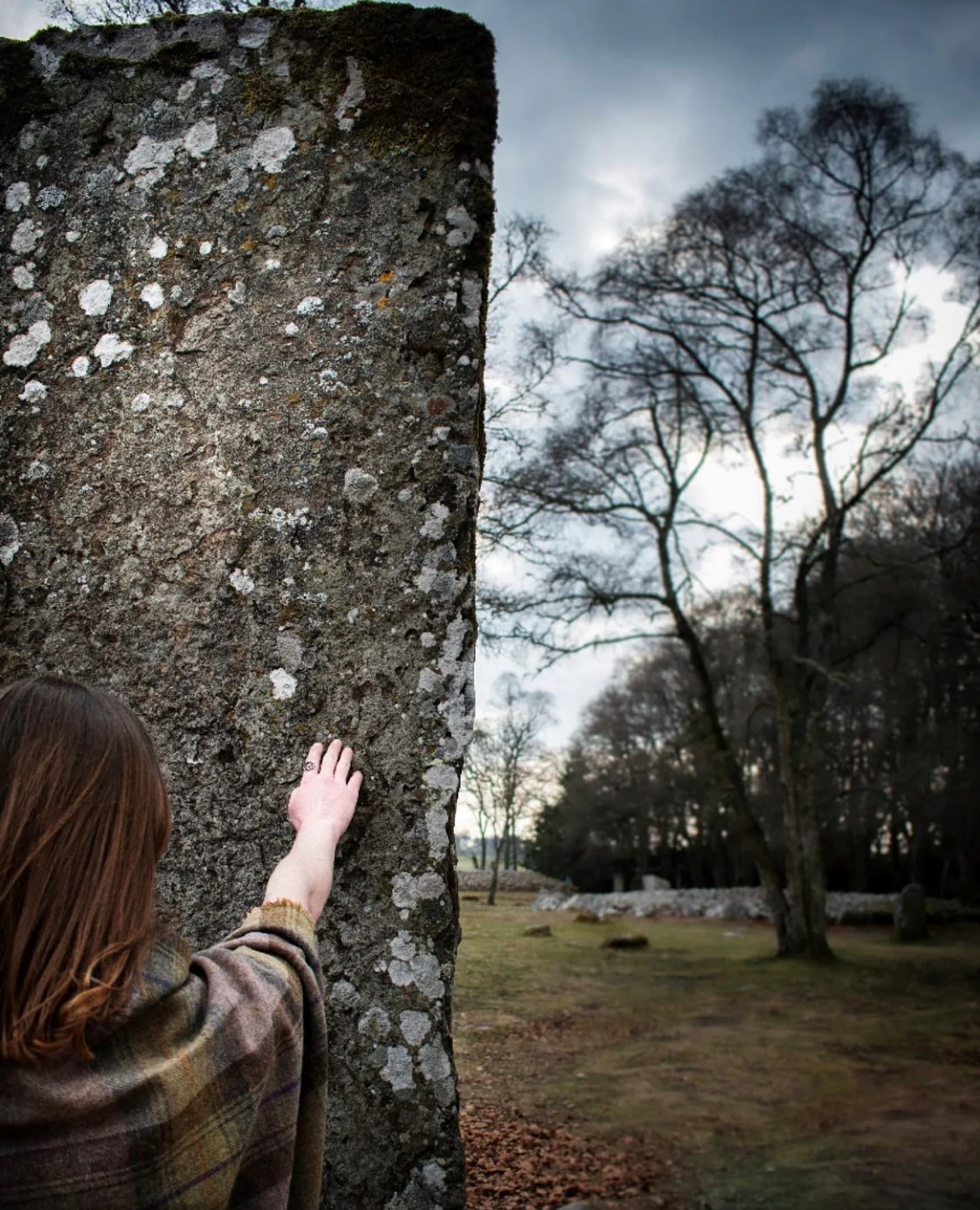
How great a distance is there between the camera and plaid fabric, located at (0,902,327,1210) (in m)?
1.06

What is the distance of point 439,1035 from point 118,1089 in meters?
1.16

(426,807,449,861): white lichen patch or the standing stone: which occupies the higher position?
(426,807,449,861): white lichen patch

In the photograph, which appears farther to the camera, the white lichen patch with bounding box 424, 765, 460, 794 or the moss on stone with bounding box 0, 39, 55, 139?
the moss on stone with bounding box 0, 39, 55, 139

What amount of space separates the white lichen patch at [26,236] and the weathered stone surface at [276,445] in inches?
0.9

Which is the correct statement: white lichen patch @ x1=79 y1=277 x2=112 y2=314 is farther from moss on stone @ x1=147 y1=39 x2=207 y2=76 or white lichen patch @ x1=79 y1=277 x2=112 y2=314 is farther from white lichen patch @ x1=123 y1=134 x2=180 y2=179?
moss on stone @ x1=147 y1=39 x2=207 y2=76

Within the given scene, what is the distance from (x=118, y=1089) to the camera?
1.09 meters

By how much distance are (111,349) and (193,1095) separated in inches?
82.6

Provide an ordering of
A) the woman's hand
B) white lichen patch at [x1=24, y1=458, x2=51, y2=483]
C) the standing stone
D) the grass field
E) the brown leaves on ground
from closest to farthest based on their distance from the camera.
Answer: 1. the woman's hand
2. white lichen patch at [x1=24, y1=458, x2=51, y2=483]
3. the brown leaves on ground
4. the grass field
5. the standing stone

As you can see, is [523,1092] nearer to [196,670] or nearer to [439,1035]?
[439,1035]

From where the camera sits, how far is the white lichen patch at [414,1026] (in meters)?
2.09

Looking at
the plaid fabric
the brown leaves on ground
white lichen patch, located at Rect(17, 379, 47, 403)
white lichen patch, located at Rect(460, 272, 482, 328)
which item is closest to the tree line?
the brown leaves on ground

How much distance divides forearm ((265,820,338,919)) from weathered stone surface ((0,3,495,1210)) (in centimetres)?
27

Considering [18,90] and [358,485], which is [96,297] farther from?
[358,485]

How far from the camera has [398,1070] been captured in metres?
2.07
